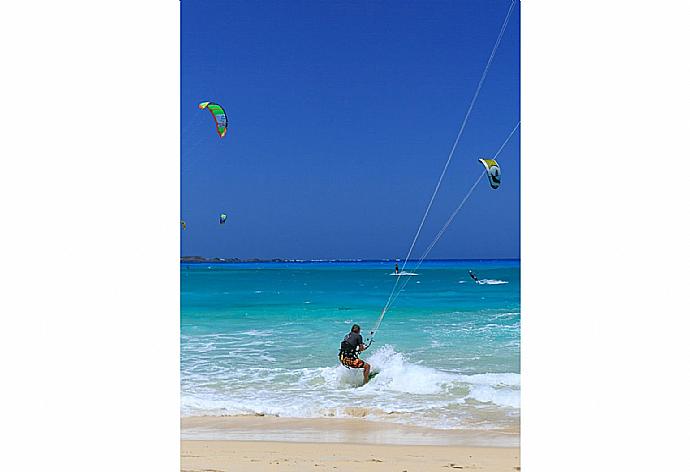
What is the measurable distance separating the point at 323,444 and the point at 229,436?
421 mm

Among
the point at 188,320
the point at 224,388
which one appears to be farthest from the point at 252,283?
the point at 224,388

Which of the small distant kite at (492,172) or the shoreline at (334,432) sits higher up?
the small distant kite at (492,172)

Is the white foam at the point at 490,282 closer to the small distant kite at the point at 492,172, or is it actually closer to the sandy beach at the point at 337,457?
the sandy beach at the point at 337,457

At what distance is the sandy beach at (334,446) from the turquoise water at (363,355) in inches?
6.0

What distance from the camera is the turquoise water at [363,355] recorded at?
10.3 feet

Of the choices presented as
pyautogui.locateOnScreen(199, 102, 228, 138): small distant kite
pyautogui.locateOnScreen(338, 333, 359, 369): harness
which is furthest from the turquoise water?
pyautogui.locateOnScreen(199, 102, 228, 138): small distant kite

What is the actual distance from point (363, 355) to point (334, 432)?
75.7 inches

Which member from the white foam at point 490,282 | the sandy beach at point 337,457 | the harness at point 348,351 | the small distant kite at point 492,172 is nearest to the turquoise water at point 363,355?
the white foam at point 490,282

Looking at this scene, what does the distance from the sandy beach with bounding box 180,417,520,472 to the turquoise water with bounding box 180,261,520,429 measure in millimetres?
152

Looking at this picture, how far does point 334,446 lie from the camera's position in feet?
7.83
